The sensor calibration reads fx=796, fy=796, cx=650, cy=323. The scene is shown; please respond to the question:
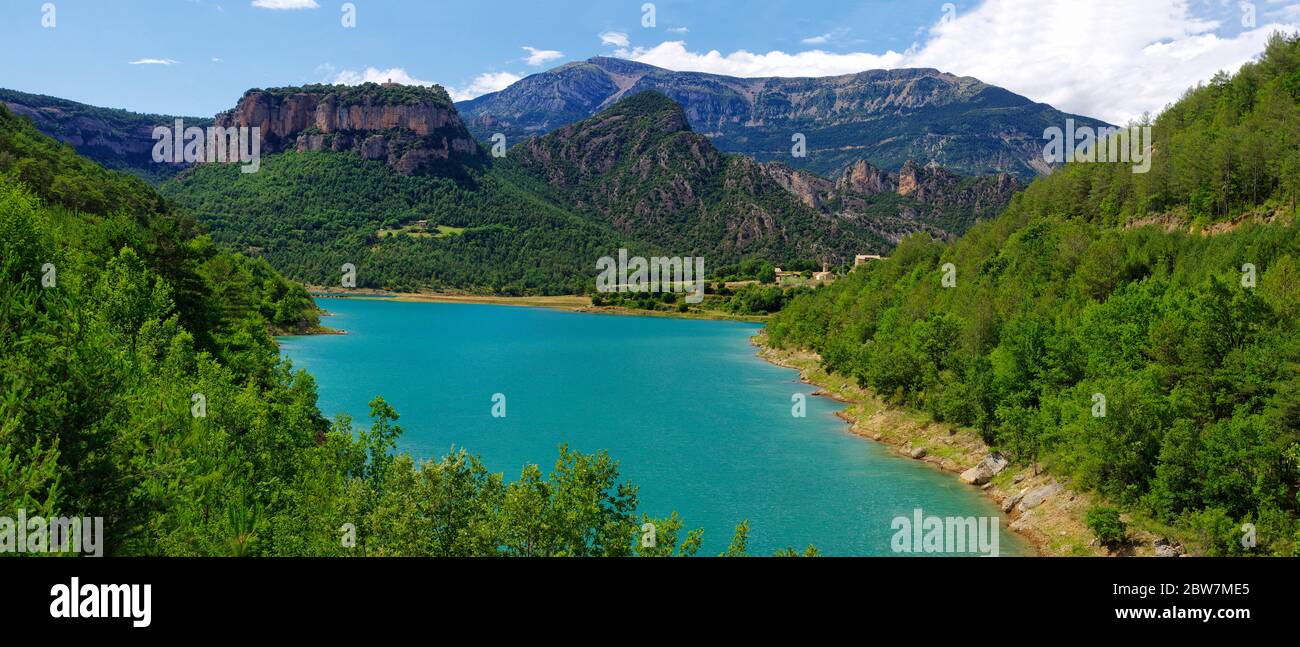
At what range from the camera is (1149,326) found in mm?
39688

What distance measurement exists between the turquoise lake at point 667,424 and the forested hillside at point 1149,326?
534cm

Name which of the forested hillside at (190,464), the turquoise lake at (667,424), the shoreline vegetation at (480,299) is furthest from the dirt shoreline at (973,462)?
the shoreline vegetation at (480,299)

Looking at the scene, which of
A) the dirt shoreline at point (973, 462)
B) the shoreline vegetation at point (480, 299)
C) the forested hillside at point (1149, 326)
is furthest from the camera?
the shoreline vegetation at point (480, 299)

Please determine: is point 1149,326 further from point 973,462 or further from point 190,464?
point 190,464

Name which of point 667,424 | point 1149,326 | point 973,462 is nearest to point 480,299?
point 667,424

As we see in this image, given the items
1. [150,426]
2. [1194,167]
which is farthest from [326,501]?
[1194,167]

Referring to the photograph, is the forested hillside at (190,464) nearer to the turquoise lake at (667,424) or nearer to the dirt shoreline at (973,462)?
the turquoise lake at (667,424)

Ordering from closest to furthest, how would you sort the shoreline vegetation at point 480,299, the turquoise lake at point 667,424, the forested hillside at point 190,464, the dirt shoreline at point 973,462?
the forested hillside at point 190,464 < the dirt shoreline at point 973,462 < the turquoise lake at point 667,424 < the shoreline vegetation at point 480,299

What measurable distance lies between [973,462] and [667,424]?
22.3 metres

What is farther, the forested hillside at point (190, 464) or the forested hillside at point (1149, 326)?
the forested hillside at point (1149, 326)

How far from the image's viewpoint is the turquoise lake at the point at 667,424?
3784 centimetres

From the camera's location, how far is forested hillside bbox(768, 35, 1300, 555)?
29859mm

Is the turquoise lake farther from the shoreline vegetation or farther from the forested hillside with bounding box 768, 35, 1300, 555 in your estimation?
the shoreline vegetation
